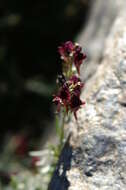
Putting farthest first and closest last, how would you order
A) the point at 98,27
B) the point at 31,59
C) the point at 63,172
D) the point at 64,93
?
the point at 31,59, the point at 98,27, the point at 63,172, the point at 64,93

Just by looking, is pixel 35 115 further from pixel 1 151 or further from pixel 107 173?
pixel 107 173

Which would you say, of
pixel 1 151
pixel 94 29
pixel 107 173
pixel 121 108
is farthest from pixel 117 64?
pixel 1 151

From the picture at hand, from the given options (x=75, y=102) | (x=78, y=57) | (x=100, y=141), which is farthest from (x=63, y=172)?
(x=78, y=57)

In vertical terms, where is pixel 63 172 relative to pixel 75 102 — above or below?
below

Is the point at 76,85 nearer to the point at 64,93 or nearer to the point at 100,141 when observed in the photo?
the point at 64,93

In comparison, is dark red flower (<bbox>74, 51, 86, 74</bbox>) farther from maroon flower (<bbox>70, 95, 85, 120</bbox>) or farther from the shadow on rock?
the shadow on rock

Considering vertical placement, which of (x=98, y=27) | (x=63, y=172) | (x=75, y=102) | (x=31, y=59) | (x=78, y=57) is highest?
(x=31, y=59)

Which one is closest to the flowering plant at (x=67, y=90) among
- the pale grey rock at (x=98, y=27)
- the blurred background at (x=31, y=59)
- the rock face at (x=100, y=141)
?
the rock face at (x=100, y=141)
